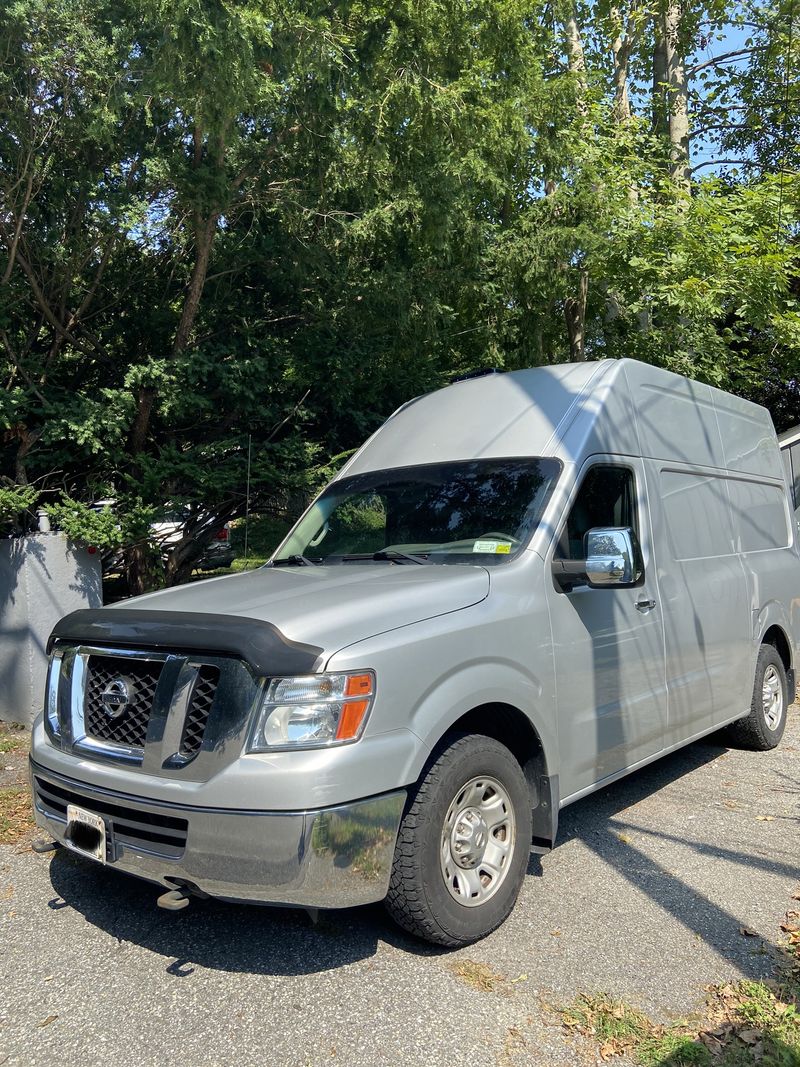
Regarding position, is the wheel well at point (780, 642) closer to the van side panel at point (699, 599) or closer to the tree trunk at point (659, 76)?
the van side panel at point (699, 599)

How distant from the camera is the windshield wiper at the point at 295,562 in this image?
4.68 meters

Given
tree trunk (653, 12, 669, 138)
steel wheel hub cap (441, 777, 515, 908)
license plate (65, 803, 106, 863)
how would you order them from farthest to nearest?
tree trunk (653, 12, 669, 138), steel wheel hub cap (441, 777, 515, 908), license plate (65, 803, 106, 863)

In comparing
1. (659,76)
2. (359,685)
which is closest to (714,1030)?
(359,685)

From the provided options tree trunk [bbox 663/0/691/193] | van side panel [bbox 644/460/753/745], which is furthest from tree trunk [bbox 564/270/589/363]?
van side panel [bbox 644/460/753/745]

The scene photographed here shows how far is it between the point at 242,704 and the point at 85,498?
5.24m

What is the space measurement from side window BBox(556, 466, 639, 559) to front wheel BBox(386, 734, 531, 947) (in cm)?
114

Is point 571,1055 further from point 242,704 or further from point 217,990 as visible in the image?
point 242,704

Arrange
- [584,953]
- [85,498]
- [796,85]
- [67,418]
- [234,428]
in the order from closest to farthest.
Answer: [584,953] → [67,418] → [85,498] → [234,428] → [796,85]

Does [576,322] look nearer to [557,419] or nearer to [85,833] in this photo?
[557,419]

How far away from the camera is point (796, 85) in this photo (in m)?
14.3

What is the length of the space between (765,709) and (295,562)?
3.91 metres

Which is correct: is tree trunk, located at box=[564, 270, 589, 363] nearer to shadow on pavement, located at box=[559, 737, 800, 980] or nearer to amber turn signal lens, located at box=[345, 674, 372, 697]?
shadow on pavement, located at box=[559, 737, 800, 980]

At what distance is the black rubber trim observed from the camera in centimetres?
309

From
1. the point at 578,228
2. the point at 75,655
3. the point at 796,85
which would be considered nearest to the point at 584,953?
the point at 75,655
